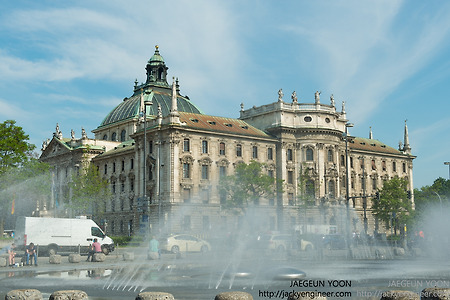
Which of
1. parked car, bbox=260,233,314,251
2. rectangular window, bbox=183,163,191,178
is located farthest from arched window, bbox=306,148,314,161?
parked car, bbox=260,233,314,251

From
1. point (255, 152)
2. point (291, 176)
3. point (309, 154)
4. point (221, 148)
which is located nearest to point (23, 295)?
point (221, 148)

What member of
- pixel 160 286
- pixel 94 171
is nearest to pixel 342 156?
pixel 94 171

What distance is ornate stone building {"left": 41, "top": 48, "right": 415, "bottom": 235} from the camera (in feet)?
259

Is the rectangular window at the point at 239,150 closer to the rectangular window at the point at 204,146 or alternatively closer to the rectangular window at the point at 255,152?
the rectangular window at the point at 255,152

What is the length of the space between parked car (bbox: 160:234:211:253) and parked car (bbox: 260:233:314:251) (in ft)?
16.5

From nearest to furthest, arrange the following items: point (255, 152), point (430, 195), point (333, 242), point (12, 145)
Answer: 1. point (333, 242)
2. point (12, 145)
3. point (255, 152)
4. point (430, 195)

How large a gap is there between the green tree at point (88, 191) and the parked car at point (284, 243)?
41.2m

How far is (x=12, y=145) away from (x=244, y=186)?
98.9 ft

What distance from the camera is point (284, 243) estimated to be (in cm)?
4922

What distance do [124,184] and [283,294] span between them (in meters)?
74.1

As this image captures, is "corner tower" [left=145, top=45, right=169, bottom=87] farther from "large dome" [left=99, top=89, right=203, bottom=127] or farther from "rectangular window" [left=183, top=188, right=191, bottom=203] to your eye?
"rectangular window" [left=183, top=188, right=191, bottom=203]

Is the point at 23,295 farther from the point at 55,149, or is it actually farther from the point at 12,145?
the point at 55,149

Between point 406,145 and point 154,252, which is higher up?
point 406,145

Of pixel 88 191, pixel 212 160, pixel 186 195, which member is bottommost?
pixel 186 195
